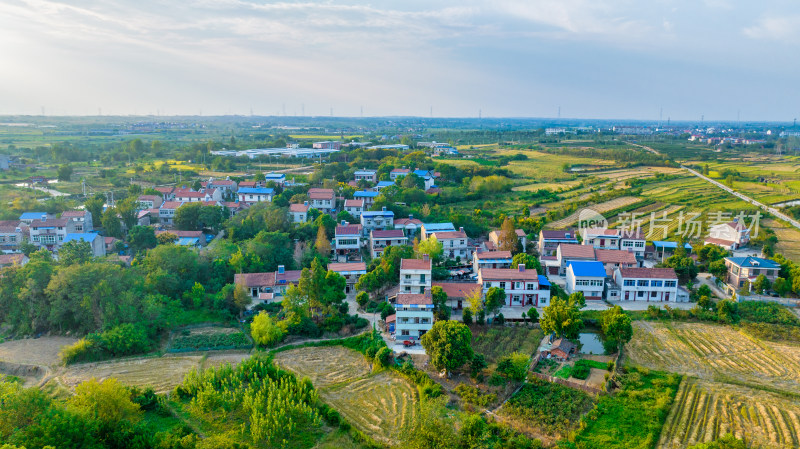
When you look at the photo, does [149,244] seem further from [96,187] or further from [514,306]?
[96,187]

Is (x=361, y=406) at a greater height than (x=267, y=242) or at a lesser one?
lesser

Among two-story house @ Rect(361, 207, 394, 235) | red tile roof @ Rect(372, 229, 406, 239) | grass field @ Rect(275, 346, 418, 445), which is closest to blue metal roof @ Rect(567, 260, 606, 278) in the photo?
red tile roof @ Rect(372, 229, 406, 239)

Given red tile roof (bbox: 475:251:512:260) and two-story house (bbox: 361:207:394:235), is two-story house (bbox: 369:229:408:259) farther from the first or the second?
red tile roof (bbox: 475:251:512:260)

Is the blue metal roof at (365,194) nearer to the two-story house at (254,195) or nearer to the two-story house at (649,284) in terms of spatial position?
the two-story house at (254,195)

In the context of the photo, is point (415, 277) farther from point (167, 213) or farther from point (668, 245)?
point (167, 213)

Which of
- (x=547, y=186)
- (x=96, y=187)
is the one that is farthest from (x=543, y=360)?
(x=96, y=187)

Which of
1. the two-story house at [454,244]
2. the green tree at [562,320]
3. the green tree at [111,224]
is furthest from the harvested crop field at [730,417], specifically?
the green tree at [111,224]
